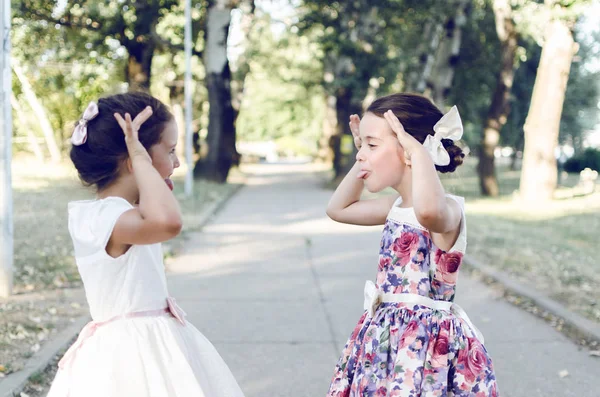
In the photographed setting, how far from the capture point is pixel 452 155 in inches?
104

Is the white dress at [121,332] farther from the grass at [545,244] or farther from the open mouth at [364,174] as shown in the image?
the grass at [545,244]

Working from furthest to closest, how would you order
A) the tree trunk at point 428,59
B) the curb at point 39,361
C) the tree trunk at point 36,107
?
the tree trunk at point 36,107 → the tree trunk at point 428,59 → the curb at point 39,361

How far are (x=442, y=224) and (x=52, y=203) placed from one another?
43.4ft

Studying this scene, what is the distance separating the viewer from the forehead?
2541 mm

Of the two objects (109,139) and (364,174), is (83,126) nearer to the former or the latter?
(109,139)

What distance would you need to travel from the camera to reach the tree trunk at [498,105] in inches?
760

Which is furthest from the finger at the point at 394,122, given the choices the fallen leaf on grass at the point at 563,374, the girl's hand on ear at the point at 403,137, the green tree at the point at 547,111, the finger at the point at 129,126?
the green tree at the point at 547,111

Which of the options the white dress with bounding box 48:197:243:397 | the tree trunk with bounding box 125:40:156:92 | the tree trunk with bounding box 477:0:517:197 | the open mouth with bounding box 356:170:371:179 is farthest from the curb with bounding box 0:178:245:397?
the tree trunk with bounding box 125:40:156:92

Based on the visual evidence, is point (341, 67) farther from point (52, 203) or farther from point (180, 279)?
point (180, 279)

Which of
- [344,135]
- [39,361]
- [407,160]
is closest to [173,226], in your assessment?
[407,160]

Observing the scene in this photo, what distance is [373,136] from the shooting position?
256cm

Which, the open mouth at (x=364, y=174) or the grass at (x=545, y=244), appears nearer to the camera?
the open mouth at (x=364, y=174)

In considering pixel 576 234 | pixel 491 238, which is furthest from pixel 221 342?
pixel 576 234

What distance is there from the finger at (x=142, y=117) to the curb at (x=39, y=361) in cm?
223
